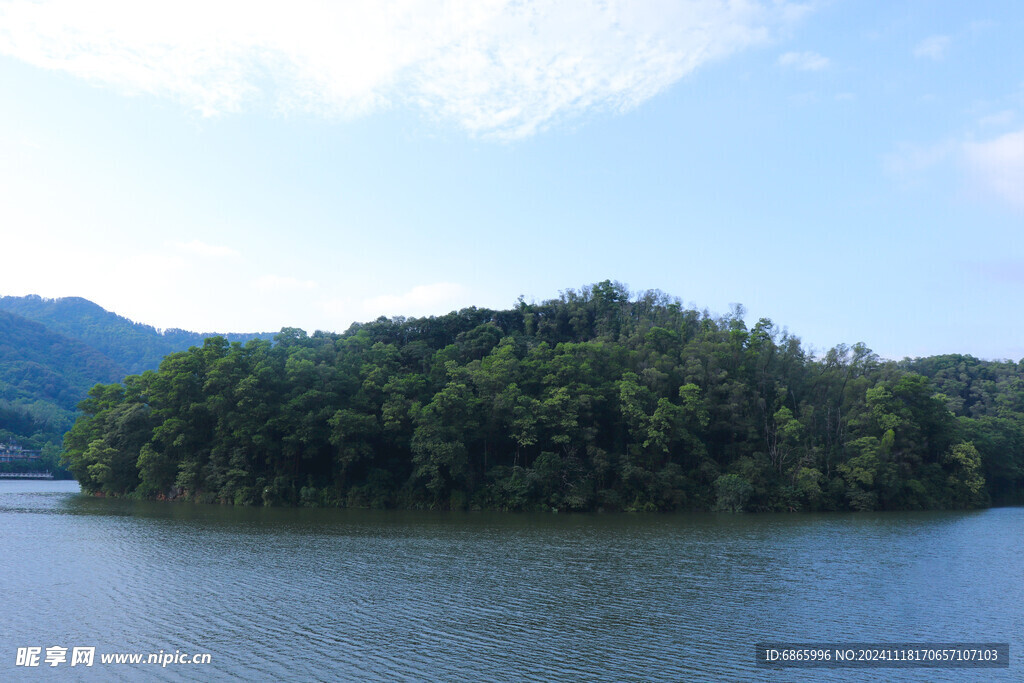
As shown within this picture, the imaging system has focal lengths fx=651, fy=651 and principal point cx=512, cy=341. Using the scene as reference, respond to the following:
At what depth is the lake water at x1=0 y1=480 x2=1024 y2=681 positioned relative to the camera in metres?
16.9

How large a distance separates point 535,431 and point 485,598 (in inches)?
1408

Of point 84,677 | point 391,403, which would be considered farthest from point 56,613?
point 391,403

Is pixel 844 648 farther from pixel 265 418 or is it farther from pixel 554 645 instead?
pixel 265 418

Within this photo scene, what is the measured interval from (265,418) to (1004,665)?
55605mm

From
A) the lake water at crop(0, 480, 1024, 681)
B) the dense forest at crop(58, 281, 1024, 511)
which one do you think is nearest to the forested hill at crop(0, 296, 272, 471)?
the dense forest at crop(58, 281, 1024, 511)

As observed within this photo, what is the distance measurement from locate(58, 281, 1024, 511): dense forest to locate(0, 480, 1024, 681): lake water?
16080 mm

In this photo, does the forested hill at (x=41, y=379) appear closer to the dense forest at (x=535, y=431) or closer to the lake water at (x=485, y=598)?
the dense forest at (x=535, y=431)

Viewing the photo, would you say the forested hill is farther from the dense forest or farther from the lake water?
the lake water

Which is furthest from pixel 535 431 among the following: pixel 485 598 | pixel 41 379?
pixel 41 379

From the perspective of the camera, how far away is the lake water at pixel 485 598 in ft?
55.5

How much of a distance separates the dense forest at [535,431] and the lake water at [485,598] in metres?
16.1

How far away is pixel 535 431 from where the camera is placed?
59438 mm

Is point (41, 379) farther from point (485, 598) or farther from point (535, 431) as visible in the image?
point (485, 598)

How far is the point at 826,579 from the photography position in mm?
27703
